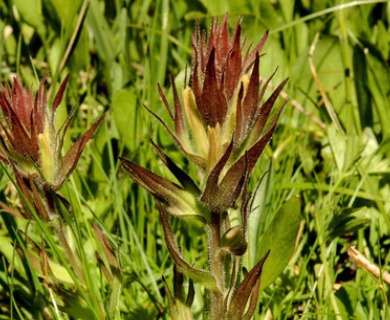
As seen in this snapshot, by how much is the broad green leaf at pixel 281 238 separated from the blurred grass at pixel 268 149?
90mm

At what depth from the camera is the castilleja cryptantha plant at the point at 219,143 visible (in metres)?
1.23

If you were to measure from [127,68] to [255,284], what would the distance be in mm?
1253

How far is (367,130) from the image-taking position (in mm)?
2354

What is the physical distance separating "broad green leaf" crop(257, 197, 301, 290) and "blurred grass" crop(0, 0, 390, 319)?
90mm

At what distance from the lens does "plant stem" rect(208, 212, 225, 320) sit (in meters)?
1.36

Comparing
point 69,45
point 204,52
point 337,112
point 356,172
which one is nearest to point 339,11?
point 337,112

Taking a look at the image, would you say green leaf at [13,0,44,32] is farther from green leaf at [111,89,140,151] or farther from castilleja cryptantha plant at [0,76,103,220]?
castilleja cryptantha plant at [0,76,103,220]

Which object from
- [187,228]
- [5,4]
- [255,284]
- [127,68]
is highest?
[5,4]

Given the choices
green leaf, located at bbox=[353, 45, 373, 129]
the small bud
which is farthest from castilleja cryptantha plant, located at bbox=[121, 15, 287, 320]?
green leaf, located at bbox=[353, 45, 373, 129]

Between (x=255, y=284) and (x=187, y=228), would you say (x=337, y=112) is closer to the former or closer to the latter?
(x=187, y=228)

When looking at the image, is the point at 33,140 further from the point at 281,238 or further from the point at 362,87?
the point at 362,87

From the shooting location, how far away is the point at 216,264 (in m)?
1.40

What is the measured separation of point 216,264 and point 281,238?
0.23 m

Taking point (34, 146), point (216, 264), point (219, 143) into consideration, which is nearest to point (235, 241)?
point (216, 264)
